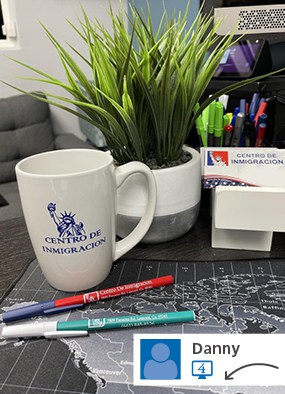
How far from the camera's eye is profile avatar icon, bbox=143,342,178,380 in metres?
0.36

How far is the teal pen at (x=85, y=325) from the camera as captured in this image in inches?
15.9

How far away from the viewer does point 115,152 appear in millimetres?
550

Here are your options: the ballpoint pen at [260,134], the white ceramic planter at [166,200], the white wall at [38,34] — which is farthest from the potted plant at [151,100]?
the white wall at [38,34]

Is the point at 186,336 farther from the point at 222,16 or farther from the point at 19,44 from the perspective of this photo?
the point at 19,44

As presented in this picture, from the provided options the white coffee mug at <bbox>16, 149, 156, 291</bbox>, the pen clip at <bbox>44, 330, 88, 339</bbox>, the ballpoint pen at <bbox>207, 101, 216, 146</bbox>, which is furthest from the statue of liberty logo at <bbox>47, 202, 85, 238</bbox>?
the ballpoint pen at <bbox>207, 101, 216, 146</bbox>

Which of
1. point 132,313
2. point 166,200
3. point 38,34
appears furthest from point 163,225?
point 38,34

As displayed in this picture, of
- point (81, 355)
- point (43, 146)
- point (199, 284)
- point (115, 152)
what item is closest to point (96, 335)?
point (81, 355)

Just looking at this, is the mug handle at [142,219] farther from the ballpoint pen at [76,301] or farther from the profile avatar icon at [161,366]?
the profile avatar icon at [161,366]

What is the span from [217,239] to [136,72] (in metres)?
0.26

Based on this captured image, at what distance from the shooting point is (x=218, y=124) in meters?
0.59

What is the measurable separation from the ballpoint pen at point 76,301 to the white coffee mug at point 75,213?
26 millimetres

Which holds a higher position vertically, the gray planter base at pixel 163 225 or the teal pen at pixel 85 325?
the gray planter base at pixel 163 225

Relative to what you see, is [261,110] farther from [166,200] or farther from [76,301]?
[76,301]

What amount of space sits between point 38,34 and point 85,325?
1.65m
